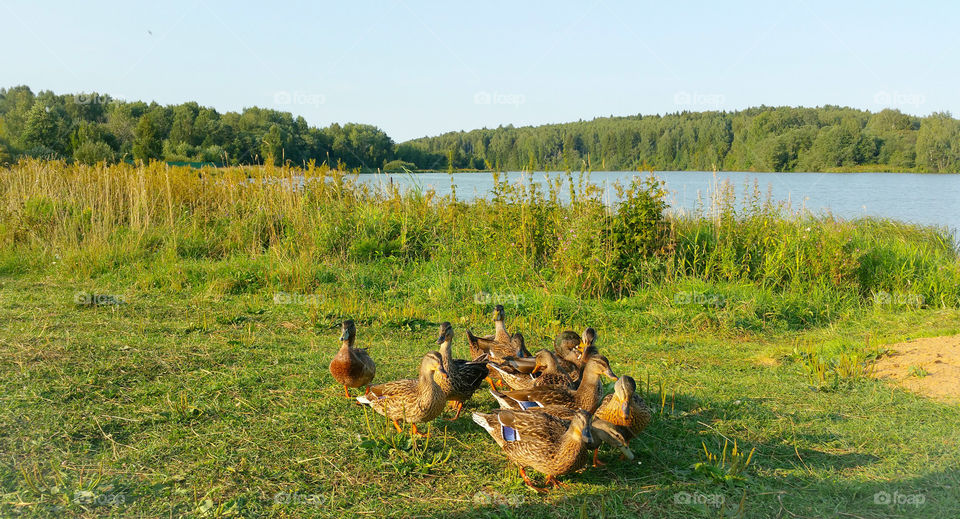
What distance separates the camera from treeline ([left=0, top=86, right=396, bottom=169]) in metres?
23.7

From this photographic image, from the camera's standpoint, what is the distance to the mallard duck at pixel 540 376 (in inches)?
186

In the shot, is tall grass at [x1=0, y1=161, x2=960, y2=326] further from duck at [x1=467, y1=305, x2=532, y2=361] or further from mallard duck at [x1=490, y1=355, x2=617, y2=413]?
mallard duck at [x1=490, y1=355, x2=617, y2=413]

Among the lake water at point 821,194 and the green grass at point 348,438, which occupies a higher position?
the lake water at point 821,194

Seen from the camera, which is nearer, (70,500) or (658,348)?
(70,500)

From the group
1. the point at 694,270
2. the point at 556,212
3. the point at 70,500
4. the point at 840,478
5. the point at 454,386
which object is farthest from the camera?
the point at 556,212

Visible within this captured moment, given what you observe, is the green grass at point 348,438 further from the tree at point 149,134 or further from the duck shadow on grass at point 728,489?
the tree at point 149,134

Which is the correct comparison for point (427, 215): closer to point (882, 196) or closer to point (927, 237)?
point (927, 237)

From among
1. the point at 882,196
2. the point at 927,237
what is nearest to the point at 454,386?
the point at 927,237

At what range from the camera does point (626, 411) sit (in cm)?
375

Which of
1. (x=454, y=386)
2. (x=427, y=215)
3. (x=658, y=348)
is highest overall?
(x=427, y=215)

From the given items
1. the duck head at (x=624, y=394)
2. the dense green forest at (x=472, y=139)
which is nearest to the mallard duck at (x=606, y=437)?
the duck head at (x=624, y=394)

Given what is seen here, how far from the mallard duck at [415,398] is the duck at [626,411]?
45.9 inches

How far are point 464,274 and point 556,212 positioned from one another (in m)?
1.92

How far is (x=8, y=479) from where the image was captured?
3369 mm
